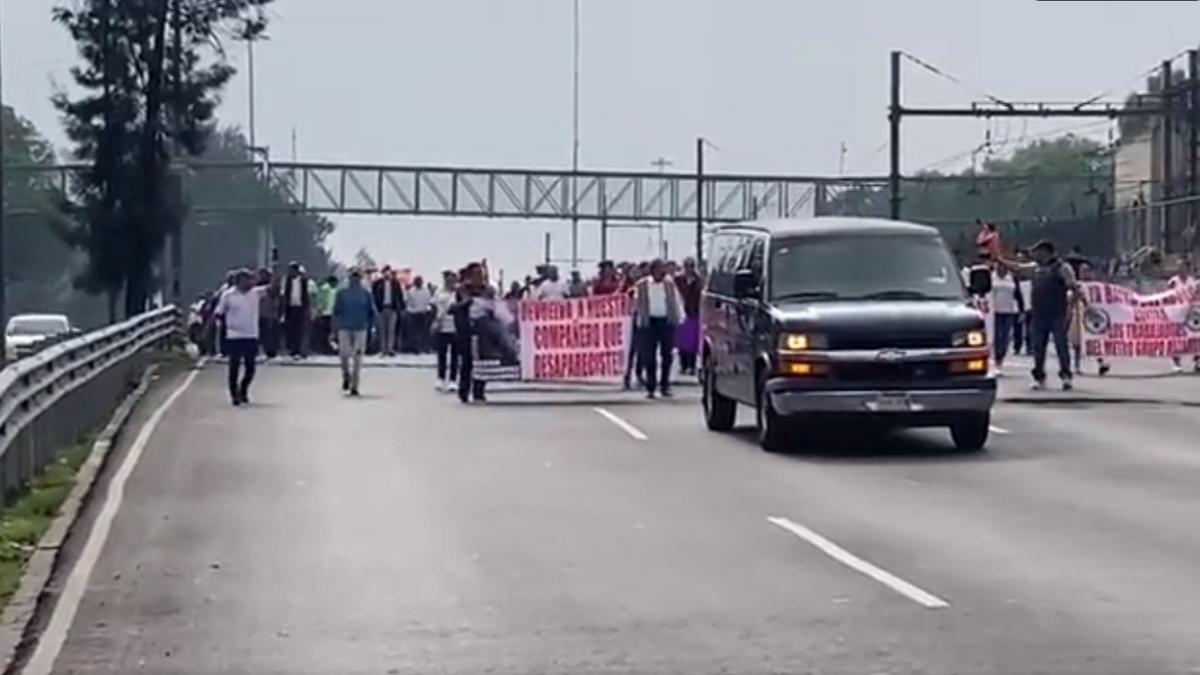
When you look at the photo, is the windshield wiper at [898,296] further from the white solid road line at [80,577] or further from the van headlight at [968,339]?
the white solid road line at [80,577]

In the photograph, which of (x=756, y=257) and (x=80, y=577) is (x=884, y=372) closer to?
(x=756, y=257)

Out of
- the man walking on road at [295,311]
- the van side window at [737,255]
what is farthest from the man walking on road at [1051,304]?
the man walking on road at [295,311]

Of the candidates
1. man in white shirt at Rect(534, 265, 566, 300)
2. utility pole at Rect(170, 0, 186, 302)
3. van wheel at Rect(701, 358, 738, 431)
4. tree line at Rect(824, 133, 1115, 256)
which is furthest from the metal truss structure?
van wheel at Rect(701, 358, 738, 431)

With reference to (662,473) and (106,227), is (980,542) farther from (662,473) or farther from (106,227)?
(106,227)

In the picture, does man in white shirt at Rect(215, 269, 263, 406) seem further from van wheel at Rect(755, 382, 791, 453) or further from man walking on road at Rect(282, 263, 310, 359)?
man walking on road at Rect(282, 263, 310, 359)

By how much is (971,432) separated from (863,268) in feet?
5.43

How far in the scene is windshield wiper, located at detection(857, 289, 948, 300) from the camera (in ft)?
72.3

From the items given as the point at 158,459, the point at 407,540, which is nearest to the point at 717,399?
the point at 158,459

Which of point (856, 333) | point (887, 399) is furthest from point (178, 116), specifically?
point (887, 399)

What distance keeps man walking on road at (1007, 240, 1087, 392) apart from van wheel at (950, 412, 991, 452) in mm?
7025

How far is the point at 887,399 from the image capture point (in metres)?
21.5

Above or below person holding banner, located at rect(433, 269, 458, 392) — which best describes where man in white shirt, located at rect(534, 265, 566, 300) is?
above

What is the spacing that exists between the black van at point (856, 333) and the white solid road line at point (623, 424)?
1.19 meters

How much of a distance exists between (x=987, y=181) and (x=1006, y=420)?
118 feet
